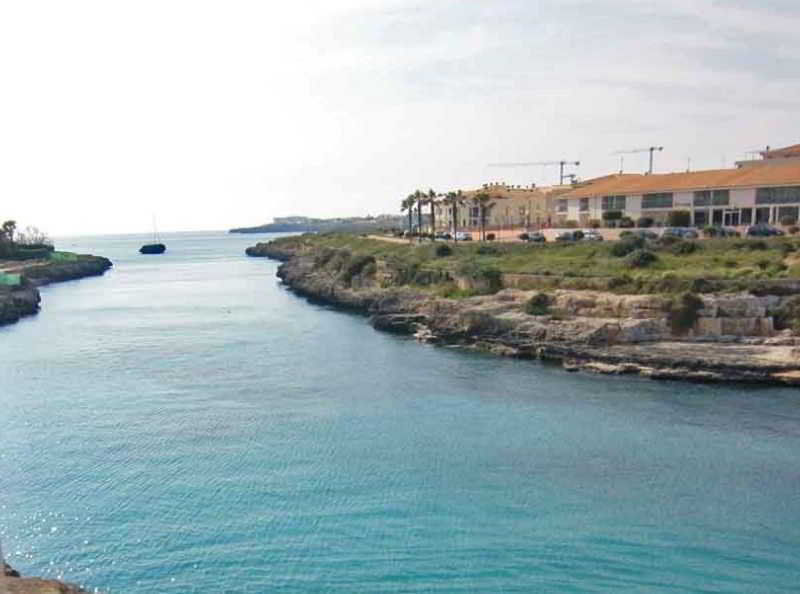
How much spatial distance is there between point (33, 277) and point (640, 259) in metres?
86.4

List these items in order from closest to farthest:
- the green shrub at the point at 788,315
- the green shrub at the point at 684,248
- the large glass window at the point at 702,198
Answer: the green shrub at the point at 788,315
the green shrub at the point at 684,248
the large glass window at the point at 702,198

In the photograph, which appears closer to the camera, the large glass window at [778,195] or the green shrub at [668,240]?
the green shrub at [668,240]

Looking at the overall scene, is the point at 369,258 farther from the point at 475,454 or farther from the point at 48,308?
the point at 475,454

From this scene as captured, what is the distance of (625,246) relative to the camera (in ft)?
183

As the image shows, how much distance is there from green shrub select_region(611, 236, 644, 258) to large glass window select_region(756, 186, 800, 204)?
16.8 m

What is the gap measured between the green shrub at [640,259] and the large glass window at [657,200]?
23958 mm

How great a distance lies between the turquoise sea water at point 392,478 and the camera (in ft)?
62.8

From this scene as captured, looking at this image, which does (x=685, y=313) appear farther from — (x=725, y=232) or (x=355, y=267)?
(x=355, y=267)

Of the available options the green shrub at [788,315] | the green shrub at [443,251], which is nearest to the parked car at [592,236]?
the green shrub at [443,251]

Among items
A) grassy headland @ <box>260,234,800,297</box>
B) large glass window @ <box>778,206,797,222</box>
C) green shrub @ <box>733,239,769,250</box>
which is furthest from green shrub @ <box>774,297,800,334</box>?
large glass window @ <box>778,206,797,222</box>

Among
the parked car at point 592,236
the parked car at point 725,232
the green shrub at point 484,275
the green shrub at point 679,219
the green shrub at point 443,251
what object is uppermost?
the green shrub at point 679,219

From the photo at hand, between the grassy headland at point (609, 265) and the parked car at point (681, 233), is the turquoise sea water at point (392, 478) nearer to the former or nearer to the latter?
the grassy headland at point (609, 265)

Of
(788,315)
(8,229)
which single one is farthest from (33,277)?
(788,315)

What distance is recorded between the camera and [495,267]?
5831cm
